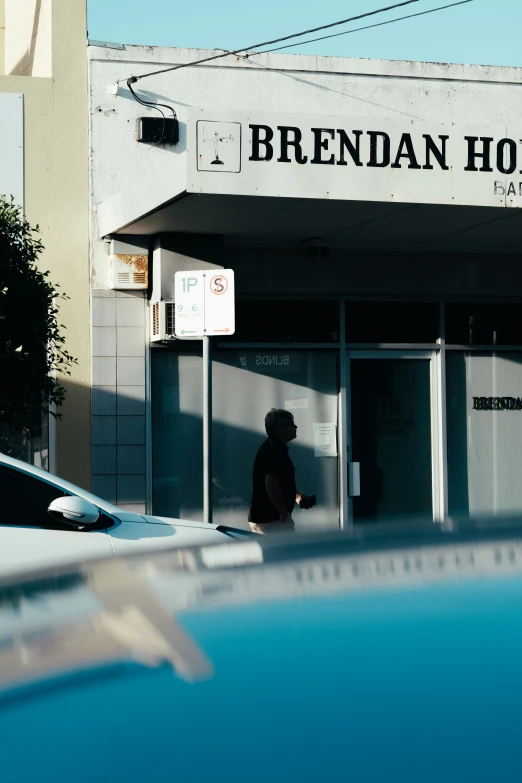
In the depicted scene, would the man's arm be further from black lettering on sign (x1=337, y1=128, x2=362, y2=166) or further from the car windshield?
the car windshield

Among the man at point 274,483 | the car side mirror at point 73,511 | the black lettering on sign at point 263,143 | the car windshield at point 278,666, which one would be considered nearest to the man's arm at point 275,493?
the man at point 274,483

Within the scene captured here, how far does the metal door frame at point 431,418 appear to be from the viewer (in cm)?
1188

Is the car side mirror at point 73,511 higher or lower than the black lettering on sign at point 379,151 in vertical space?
lower

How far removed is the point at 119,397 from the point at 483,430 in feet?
14.1

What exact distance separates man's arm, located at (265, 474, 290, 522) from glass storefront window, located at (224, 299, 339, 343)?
325 centimetres

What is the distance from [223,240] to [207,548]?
28.9 feet

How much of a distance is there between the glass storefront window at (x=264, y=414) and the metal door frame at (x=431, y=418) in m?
0.10

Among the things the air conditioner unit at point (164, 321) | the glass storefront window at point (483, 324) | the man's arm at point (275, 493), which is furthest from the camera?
the glass storefront window at point (483, 324)

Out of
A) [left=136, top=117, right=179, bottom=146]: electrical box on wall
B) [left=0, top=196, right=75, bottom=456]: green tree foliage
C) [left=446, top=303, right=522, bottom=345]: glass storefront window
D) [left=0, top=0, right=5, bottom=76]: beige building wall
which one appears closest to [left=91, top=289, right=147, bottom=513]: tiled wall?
[left=136, top=117, right=179, bottom=146]: electrical box on wall

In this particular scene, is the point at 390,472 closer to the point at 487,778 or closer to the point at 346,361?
the point at 346,361

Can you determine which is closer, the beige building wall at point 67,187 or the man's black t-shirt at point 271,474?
the man's black t-shirt at point 271,474

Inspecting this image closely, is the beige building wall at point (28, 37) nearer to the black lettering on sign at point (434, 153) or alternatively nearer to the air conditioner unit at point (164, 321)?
the air conditioner unit at point (164, 321)

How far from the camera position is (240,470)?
1162cm

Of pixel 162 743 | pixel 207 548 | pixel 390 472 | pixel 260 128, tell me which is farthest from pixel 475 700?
pixel 390 472
